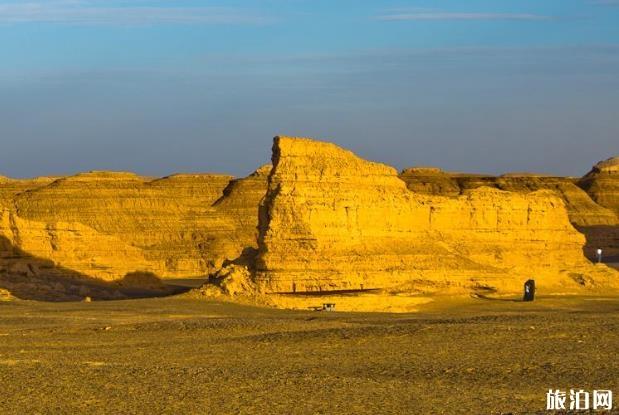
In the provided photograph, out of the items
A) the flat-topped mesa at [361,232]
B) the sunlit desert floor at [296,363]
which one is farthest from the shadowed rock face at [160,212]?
the sunlit desert floor at [296,363]

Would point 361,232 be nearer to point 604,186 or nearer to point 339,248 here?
point 339,248

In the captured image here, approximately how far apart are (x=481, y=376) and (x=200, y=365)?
504 cm

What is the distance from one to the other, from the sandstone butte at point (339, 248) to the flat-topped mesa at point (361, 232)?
5cm

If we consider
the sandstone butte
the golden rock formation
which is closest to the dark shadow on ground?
the sandstone butte

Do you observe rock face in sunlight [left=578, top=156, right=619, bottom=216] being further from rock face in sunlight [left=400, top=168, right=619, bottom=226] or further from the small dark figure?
the small dark figure

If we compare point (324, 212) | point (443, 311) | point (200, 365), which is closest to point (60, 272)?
point (324, 212)

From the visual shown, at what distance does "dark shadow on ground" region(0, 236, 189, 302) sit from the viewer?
45812 mm

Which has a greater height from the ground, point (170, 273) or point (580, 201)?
point (580, 201)

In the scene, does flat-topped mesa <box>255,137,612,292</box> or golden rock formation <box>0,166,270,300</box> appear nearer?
flat-topped mesa <box>255,137,612,292</box>

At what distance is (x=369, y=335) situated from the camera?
2520 centimetres

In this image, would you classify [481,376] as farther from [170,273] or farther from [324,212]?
[170,273]

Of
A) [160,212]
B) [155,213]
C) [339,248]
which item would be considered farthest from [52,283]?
[160,212]

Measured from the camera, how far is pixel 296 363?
21.0 metres

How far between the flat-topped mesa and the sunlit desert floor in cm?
748
